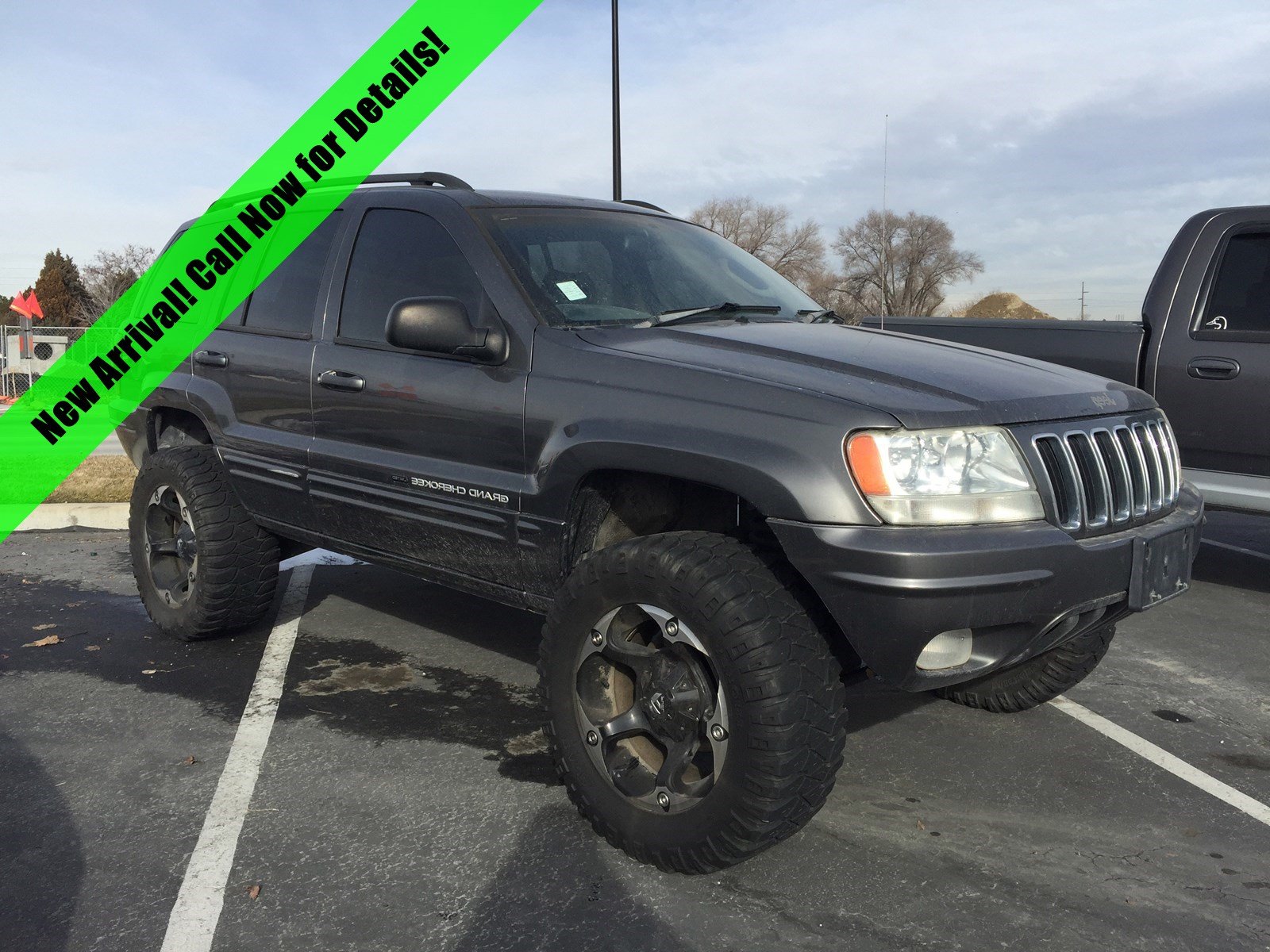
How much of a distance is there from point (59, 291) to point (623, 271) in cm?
6379

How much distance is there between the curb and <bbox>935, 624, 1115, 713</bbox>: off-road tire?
20.7 feet

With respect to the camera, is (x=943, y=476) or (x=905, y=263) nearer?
(x=943, y=476)

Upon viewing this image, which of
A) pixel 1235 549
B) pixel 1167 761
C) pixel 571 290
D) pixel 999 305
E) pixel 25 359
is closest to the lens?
pixel 571 290

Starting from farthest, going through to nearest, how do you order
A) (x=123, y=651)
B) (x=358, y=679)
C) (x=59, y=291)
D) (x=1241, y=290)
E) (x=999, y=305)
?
(x=59, y=291), (x=999, y=305), (x=1241, y=290), (x=123, y=651), (x=358, y=679)

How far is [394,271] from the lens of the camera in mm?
4148

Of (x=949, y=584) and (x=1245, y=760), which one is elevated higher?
(x=949, y=584)

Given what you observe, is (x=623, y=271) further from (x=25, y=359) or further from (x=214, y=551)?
(x=25, y=359)

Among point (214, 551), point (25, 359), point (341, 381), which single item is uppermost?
point (341, 381)

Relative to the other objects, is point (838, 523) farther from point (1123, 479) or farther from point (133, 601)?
point (133, 601)

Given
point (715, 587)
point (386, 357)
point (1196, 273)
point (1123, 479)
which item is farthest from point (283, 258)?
point (1196, 273)

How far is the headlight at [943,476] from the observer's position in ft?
9.13

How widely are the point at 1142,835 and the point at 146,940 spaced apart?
108 inches

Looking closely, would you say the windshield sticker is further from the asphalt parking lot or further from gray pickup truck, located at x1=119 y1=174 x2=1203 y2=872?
the asphalt parking lot

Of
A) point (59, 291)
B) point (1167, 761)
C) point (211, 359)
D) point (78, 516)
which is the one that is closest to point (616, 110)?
point (78, 516)
